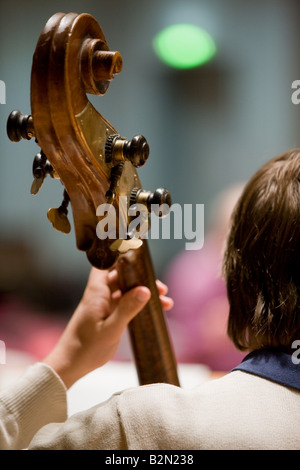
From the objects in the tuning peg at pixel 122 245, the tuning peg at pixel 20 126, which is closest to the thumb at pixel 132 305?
the tuning peg at pixel 122 245

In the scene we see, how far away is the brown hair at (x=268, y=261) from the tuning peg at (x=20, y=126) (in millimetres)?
278

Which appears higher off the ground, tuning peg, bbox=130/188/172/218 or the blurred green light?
the blurred green light

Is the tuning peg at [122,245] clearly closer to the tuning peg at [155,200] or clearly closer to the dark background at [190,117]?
the tuning peg at [155,200]

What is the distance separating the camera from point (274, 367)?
0.56m

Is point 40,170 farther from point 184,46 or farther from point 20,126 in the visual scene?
point 184,46

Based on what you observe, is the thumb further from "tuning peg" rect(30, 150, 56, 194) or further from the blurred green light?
the blurred green light

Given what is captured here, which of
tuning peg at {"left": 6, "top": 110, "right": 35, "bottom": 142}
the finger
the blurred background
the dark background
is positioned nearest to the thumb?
the finger

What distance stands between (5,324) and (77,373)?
1084 mm

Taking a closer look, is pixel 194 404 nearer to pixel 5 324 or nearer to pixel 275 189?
pixel 275 189

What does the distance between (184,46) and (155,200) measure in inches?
58.7

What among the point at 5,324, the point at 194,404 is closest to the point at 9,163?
the point at 5,324

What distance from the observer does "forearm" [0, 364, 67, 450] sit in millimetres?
609

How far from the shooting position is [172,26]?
1908 millimetres

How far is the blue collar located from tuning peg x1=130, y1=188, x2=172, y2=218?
20 centimetres
